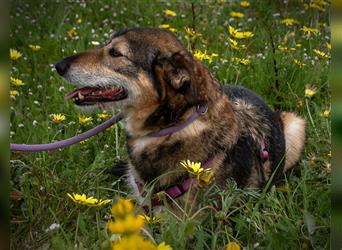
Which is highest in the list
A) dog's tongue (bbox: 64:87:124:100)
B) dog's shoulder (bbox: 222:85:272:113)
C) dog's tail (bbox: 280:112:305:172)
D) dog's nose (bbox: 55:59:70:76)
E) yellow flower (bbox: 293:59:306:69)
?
dog's nose (bbox: 55:59:70:76)

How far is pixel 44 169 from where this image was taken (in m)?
3.51

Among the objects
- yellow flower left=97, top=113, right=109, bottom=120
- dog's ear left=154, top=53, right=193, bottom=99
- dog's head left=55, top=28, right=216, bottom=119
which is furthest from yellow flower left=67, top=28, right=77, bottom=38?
dog's ear left=154, top=53, right=193, bottom=99

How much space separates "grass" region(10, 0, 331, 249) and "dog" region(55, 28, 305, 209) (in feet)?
0.83

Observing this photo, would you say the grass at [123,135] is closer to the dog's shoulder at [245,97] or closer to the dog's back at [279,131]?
the dog's back at [279,131]

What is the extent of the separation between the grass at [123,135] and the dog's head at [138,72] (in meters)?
0.50

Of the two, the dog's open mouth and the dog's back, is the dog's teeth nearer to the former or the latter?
the dog's open mouth

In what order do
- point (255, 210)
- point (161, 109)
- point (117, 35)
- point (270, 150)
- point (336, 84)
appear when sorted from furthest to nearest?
point (270, 150) → point (117, 35) → point (161, 109) → point (255, 210) → point (336, 84)

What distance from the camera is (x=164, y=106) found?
3328 millimetres

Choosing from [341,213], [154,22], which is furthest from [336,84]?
[154,22]

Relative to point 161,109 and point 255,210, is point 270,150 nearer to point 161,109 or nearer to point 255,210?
point 161,109

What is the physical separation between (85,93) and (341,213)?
7.78 feet

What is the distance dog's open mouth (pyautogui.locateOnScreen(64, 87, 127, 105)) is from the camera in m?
3.51

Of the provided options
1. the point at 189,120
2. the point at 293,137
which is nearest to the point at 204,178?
the point at 189,120

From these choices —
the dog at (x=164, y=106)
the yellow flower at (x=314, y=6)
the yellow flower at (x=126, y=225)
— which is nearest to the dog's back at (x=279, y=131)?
the dog at (x=164, y=106)
